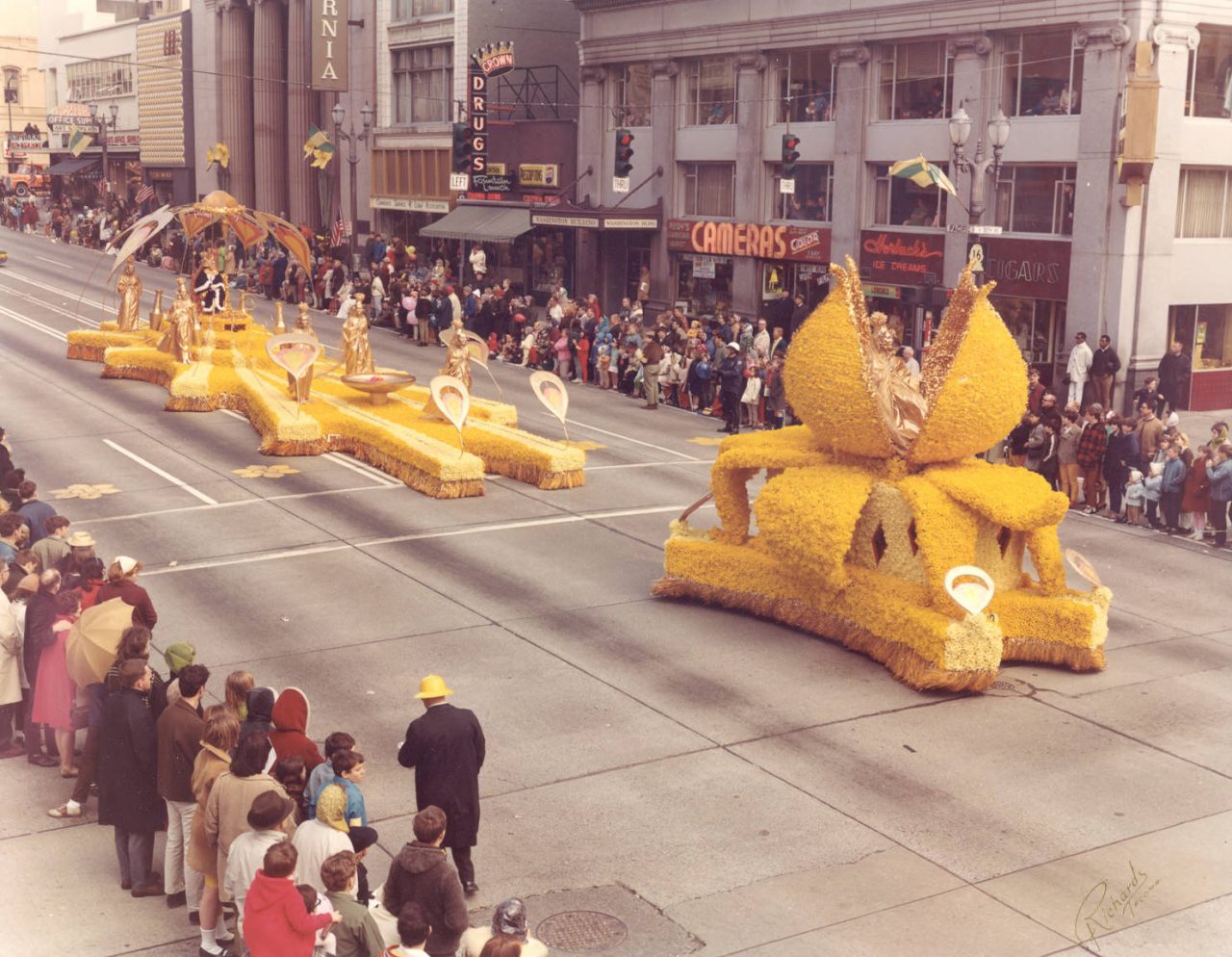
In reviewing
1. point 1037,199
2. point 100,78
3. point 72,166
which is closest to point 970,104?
point 1037,199

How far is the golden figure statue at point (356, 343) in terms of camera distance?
2761 centimetres

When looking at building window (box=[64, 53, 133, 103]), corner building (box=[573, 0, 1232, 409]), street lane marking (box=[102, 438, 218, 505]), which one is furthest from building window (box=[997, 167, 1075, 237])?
building window (box=[64, 53, 133, 103])

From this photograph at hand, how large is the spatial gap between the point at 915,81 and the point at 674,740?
25137mm

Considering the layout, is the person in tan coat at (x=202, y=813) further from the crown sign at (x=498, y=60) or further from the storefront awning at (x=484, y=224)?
the crown sign at (x=498, y=60)

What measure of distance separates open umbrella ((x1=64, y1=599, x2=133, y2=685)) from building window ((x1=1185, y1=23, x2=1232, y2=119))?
25.0m

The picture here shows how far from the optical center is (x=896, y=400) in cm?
1527

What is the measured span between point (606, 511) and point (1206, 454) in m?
8.29

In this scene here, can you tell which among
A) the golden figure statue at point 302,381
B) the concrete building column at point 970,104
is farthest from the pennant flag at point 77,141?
→ the concrete building column at point 970,104

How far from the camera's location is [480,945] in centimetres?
736

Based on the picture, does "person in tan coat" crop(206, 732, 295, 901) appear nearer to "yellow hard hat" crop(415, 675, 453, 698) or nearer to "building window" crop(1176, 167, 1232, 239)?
"yellow hard hat" crop(415, 675, 453, 698)

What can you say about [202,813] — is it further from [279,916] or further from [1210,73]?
[1210,73]

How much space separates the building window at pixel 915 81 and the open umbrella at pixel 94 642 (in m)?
26.7

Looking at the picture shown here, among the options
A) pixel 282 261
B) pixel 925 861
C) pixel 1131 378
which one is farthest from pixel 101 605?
pixel 282 261
